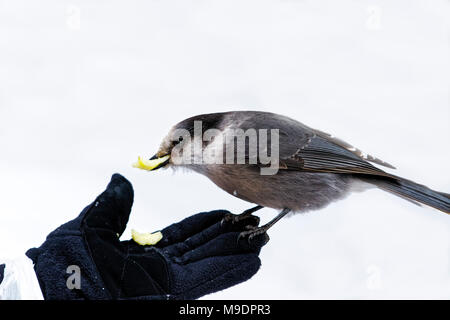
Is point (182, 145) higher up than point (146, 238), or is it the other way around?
point (182, 145)

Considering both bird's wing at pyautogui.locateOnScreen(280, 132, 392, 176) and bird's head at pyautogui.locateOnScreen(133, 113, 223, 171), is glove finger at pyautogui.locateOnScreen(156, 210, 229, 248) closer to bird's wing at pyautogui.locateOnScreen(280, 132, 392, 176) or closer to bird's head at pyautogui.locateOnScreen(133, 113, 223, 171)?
bird's head at pyautogui.locateOnScreen(133, 113, 223, 171)

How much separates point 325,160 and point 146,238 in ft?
3.54

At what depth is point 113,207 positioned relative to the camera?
2.57 m

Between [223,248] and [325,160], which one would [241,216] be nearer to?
[223,248]

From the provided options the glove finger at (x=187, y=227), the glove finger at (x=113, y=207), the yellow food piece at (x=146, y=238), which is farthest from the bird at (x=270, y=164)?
the yellow food piece at (x=146, y=238)

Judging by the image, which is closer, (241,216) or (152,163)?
(152,163)

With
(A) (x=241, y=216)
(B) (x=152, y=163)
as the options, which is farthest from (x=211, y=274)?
(B) (x=152, y=163)

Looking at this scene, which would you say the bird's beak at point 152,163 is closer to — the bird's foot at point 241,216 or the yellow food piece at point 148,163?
the yellow food piece at point 148,163

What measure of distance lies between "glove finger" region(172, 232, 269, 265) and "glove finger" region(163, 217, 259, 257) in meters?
0.03

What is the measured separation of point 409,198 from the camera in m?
3.00

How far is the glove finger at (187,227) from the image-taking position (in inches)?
110

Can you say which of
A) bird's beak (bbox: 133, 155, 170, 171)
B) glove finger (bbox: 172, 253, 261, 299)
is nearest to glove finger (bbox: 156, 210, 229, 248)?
glove finger (bbox: 172, 253, 261, 299)

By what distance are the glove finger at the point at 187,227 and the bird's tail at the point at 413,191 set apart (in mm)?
919
